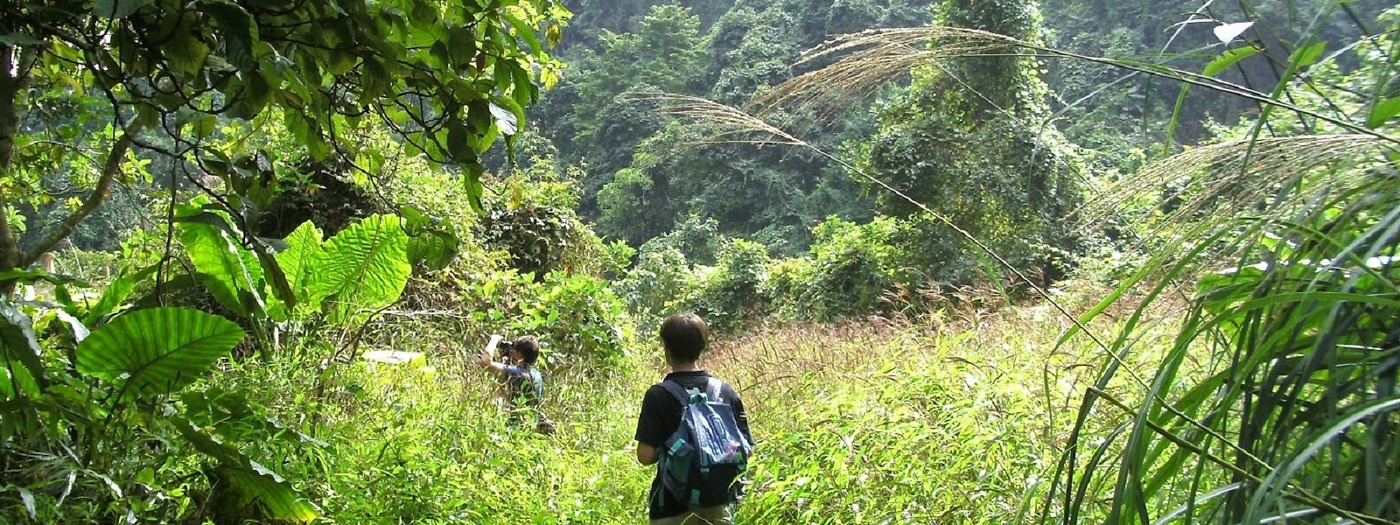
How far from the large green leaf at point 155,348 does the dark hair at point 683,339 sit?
126 cm

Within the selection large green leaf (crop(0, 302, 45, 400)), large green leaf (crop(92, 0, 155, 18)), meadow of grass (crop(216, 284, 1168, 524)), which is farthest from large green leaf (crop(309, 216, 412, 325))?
large green leaf (crop(92, 0, 155, 18))

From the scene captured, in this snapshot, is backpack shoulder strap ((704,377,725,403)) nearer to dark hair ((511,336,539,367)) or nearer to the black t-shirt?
the black t-shirt

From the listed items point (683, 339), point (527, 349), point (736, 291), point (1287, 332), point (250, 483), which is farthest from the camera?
point (736, 291)

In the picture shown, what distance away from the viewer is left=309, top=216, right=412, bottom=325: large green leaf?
4469 mm

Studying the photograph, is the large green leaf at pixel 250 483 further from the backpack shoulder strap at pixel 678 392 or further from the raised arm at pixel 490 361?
the raised arm at pixel 490 361

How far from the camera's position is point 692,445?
273cm

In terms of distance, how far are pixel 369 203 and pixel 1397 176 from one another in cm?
772

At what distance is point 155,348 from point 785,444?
217 cm

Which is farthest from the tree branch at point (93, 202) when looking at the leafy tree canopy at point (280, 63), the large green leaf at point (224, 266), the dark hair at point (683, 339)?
the dark hair at point (683, 339)

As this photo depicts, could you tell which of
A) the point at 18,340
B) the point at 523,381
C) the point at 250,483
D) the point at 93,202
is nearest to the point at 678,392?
the point at 250,483

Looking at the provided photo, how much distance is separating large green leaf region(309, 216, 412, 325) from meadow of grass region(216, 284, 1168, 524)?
34 cm

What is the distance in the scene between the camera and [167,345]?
2.16 m

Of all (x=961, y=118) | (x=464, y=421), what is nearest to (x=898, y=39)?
(x=464, y=421)

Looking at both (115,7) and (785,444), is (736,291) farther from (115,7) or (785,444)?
(115,7)
